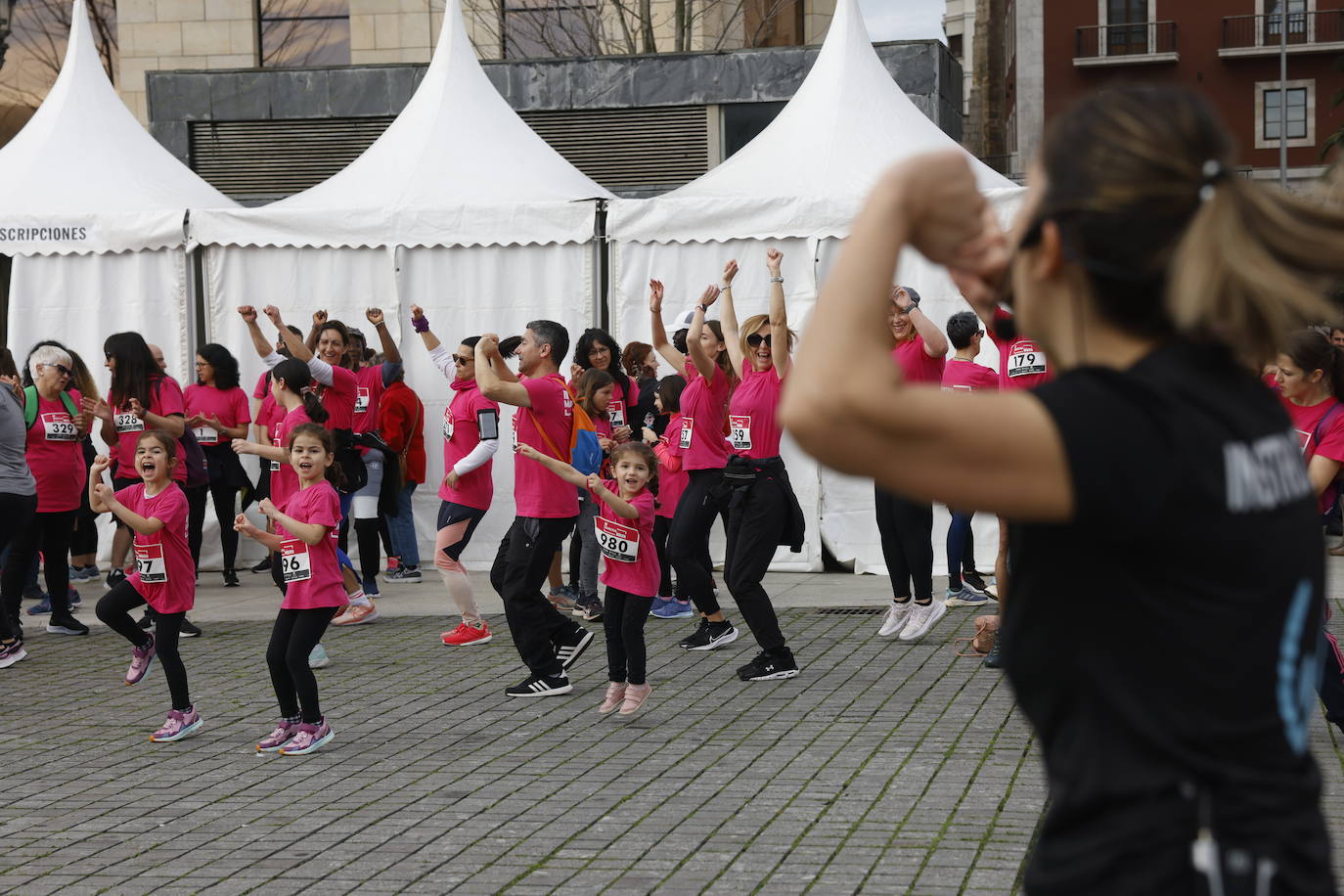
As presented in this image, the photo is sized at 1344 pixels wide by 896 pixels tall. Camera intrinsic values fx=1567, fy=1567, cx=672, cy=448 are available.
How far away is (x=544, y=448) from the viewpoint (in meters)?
8.09

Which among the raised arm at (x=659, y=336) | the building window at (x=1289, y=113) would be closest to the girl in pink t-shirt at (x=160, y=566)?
the raised arm at (x=659, y=336)

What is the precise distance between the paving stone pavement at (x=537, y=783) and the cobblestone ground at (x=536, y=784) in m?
0.02

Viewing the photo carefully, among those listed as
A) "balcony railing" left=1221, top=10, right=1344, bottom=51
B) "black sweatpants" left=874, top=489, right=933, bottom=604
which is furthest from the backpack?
"balcony railing" left=1221, top=10, right=1344, bottom=51

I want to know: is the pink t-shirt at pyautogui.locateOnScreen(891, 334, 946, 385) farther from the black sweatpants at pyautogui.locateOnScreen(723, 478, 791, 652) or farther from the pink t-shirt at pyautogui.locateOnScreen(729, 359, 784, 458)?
the black sweatpants at pyautogui.locateOnScreen(723, 478, 791, 652)

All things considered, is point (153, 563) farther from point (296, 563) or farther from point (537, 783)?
point (537, 783)

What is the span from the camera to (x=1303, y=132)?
53938 millimetres

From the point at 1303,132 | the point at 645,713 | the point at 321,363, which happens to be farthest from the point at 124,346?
the point at 1303,132

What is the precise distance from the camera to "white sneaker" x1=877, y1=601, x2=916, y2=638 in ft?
30.0

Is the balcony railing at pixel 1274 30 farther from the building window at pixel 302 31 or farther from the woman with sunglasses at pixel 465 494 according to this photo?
the woman with sunglasses at pixel 465 494

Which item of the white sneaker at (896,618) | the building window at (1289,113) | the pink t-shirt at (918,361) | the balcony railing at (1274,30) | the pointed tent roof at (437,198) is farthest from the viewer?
the building window at (1289,113)

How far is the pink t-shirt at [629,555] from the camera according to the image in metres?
7.26

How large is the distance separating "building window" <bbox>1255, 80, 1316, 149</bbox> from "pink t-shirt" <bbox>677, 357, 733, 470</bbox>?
50.2 m

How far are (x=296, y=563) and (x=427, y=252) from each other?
20.6 ft

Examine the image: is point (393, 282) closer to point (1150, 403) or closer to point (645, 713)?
point (645, 713)
